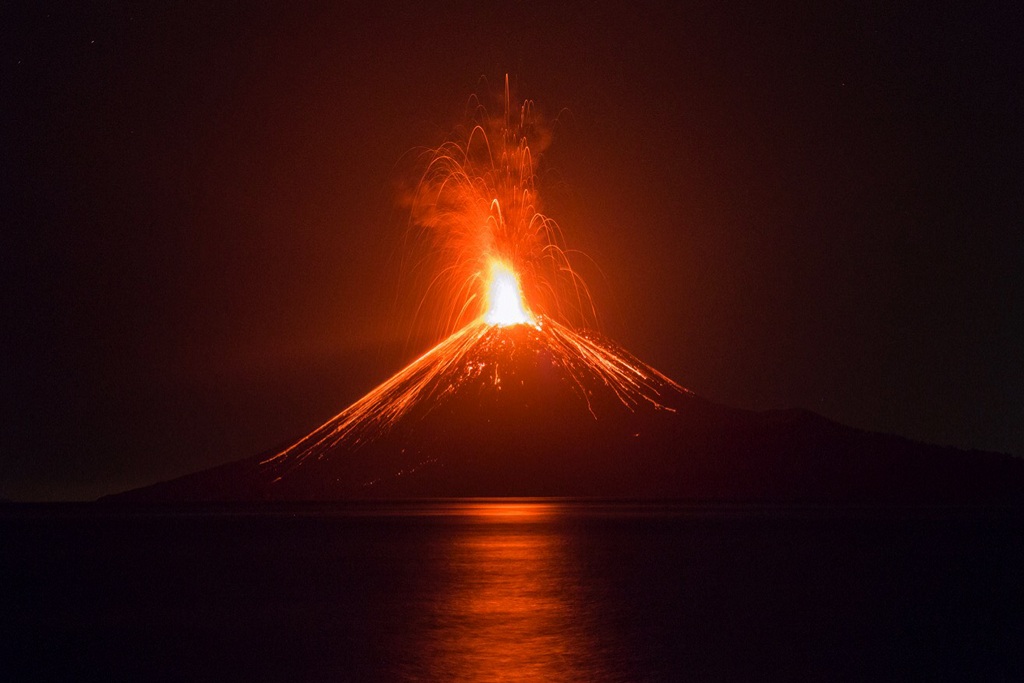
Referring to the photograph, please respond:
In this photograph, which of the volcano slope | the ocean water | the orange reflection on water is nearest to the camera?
the orange reflection on water

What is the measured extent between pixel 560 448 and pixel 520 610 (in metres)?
102

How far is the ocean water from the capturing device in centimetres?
1251

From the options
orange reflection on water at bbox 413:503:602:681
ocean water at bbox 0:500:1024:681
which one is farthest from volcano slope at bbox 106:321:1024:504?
orange reflection on water at bbox 413:503:602:681

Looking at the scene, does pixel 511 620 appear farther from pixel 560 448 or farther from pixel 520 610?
pixel 560 448

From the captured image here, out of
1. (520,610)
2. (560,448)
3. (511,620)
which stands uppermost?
(560,448)

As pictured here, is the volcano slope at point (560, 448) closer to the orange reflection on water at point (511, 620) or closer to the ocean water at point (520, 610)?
the ocean water at point (520, 610)

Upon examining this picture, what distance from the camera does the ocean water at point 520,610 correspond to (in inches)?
492

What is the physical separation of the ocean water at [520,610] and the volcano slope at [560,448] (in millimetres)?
74404

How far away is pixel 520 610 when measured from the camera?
57.2ft

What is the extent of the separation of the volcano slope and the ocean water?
244 feet

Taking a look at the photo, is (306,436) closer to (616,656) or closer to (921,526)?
(921,526)

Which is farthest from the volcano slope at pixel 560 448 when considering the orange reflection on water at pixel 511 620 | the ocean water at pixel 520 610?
the orange reflection on water at pixel 511 620

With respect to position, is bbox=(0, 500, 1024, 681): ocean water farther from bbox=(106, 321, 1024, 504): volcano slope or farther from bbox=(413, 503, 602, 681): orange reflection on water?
bbox=(106, 321, 1024, 504): volcano slope

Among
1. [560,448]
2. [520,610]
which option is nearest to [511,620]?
[520,610]
